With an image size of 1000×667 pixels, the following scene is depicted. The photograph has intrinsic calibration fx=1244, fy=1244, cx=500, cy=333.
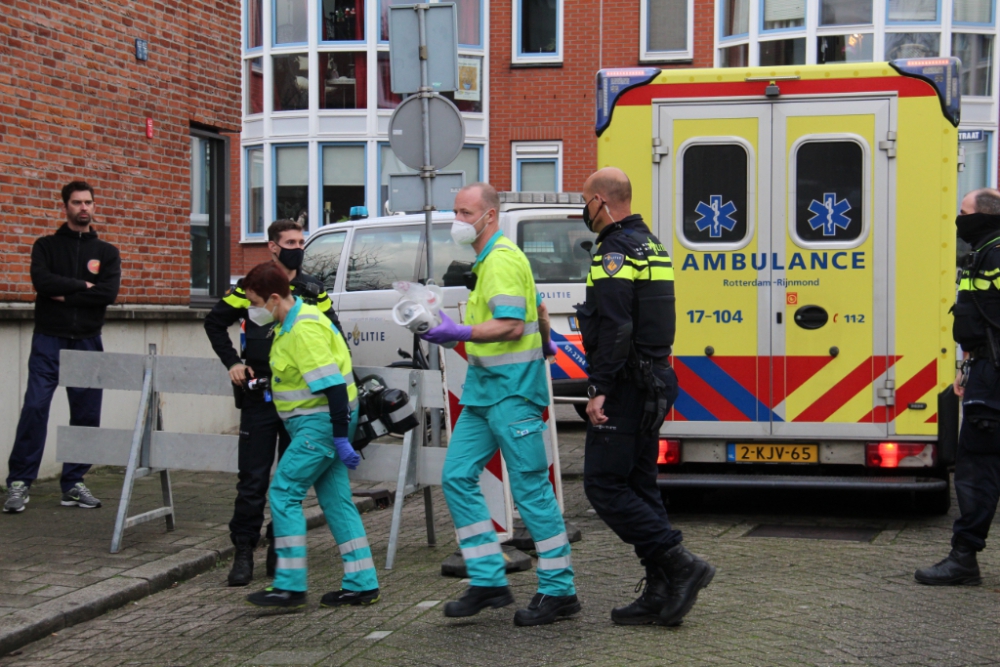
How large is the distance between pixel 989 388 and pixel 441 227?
22.8 feet

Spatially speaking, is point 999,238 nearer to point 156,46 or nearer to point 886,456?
point 886,456

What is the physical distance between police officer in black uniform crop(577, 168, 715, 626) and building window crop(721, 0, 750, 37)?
19.8m

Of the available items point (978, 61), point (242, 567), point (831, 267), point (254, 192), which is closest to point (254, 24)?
point (254, 192)

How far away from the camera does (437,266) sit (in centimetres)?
1220

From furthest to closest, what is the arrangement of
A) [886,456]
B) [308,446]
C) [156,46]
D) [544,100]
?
[544,100], [156,46], [886,456], [308,446]

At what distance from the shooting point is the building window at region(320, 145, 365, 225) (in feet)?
82.7

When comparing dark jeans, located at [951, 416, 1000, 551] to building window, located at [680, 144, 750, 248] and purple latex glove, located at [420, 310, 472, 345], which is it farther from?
purple latex glove, located at [420, 310, 472, 345]

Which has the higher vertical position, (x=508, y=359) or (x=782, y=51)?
(x=782, y=51)

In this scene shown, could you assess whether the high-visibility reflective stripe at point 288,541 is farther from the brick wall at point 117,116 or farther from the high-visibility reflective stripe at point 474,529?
the brick wall at point 117,116

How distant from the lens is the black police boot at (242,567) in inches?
248

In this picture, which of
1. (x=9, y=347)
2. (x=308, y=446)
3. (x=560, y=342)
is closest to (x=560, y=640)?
(x=308, y=446)

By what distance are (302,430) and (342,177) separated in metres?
20.1

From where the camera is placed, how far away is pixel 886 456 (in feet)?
24.5

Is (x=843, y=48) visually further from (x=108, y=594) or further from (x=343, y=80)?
(x=108, y=594)
